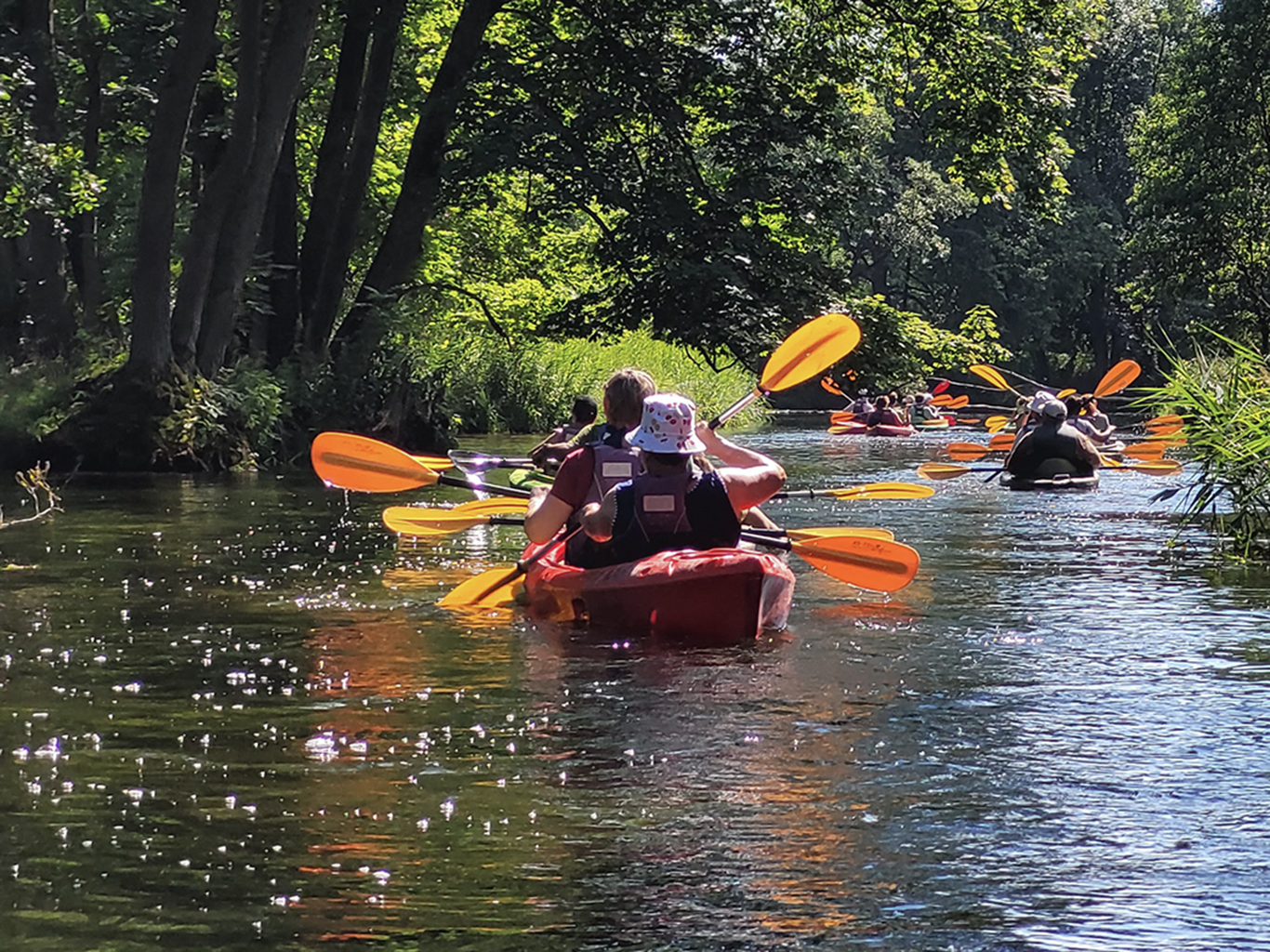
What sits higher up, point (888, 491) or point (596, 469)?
point (596, 469)

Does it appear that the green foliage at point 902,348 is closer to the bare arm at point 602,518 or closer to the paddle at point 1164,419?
the paddle at point 1164,419

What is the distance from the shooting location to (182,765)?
6.30 m

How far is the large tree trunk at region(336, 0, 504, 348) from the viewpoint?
70.7ft

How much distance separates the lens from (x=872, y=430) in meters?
34.2

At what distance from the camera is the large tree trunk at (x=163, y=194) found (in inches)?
738

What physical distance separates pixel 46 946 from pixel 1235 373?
32.2 feet

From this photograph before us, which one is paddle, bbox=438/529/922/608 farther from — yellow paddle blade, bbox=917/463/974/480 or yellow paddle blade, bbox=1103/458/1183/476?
yellow paddle blade, bbox=1103/458/1183/476

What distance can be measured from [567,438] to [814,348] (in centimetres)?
284

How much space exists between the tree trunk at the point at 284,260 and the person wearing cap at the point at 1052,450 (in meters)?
9.21

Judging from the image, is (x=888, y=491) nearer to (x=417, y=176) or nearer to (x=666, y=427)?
(x=666, y=427)

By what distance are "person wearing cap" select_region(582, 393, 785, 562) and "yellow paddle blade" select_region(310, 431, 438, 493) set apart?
2.34 m

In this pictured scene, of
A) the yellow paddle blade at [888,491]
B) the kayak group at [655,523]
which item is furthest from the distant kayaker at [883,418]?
the kayak group at [655,523]

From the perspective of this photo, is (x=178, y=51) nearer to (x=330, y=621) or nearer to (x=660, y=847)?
(x=330, y=621)

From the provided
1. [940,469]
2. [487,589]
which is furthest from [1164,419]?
[487,589]
